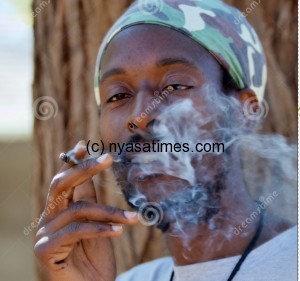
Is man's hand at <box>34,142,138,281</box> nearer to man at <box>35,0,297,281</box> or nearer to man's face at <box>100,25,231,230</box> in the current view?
man at <box>35,0,297,281</box>

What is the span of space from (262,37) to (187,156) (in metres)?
0.70

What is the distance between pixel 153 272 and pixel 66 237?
58 cm

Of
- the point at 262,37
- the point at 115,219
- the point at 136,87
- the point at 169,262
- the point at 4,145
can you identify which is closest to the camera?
the point at 115,219

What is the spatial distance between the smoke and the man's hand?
0.20 metres

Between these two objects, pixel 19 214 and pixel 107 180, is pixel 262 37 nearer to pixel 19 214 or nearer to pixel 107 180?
→ pixel 107 180

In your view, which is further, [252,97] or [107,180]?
[107,180]

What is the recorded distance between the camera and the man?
198cm

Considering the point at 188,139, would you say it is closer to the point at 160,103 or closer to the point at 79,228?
the point at 160,103

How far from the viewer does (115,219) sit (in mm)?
1719

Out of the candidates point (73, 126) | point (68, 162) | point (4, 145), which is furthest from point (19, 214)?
point (68, 162)

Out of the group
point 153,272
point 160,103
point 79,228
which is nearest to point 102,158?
point 79,228

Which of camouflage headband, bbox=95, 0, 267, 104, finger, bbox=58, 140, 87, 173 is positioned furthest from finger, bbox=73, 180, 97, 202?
camouflage headband, bbox=95, 0, 267, 104

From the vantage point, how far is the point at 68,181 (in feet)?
5.77

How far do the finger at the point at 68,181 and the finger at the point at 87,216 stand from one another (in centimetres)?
2
